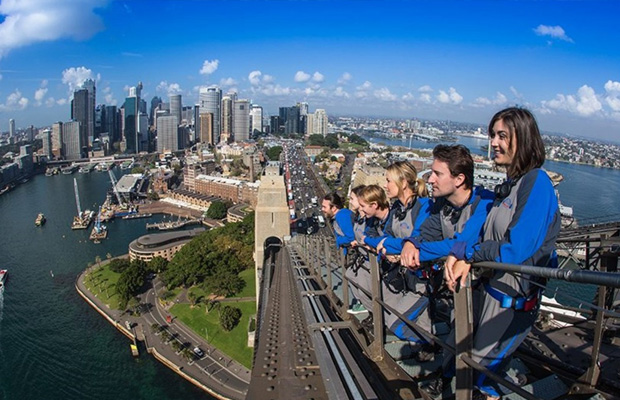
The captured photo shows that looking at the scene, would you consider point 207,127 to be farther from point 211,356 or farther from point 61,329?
point 211,356

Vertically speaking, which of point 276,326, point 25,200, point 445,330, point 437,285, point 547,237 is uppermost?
point 547,237

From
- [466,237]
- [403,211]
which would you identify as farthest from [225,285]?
[466,237]

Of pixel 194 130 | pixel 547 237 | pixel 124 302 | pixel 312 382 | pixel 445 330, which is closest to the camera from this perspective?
pixel 547 237

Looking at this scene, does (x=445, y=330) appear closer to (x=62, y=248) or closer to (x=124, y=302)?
(x=124, y=302)

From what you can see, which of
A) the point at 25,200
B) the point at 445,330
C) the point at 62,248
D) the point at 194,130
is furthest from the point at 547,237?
the point at 194,130

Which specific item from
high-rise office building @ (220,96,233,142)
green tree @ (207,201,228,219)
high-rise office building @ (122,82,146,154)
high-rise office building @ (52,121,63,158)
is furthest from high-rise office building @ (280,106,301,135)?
green tree @ (207,201,228,219)

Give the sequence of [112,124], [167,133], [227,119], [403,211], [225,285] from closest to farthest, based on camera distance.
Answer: [403,211], [225,285], [167,133], [112,124], [227,119]
